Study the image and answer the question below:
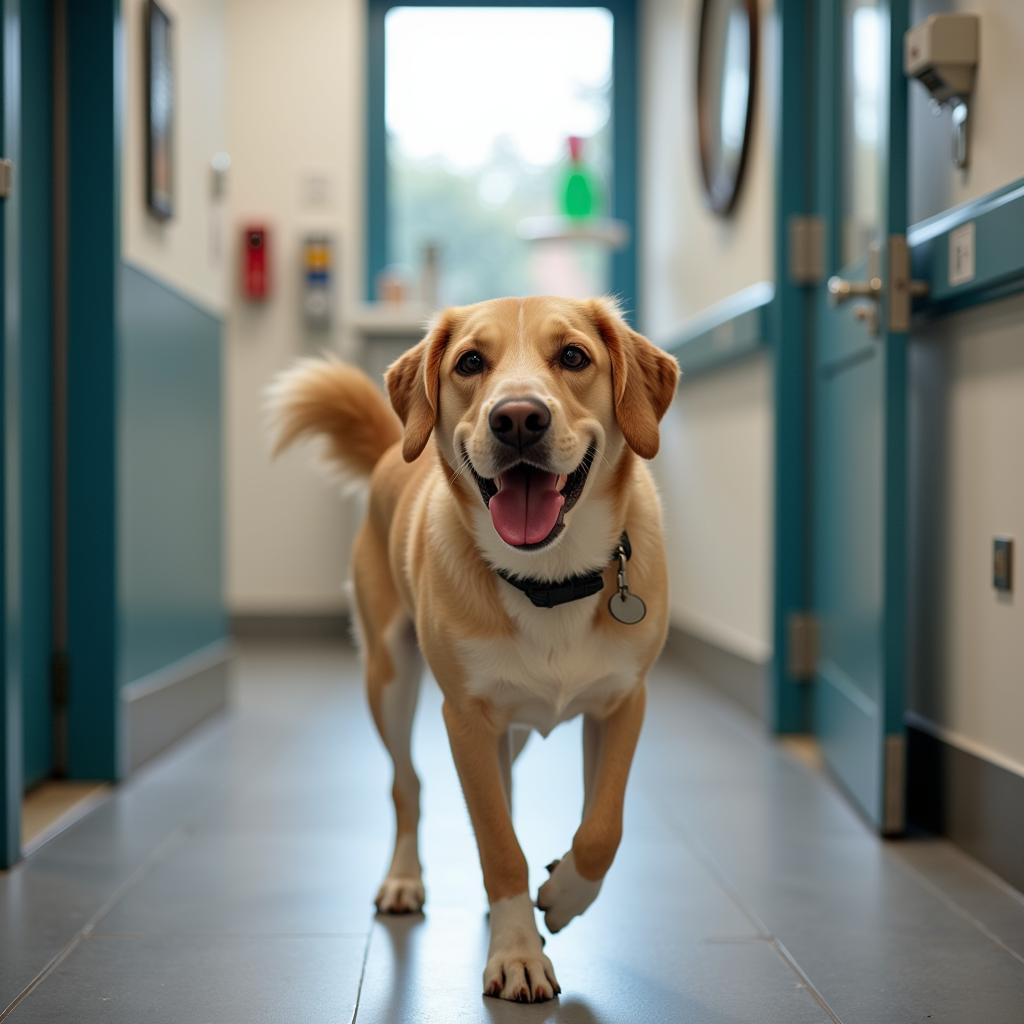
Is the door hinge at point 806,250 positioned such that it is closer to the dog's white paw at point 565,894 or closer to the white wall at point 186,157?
the white wall at point 186,157

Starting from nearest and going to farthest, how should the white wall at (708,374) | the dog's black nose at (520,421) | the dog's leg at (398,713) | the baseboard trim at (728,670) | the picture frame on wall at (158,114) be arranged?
the dog's black nose at (520,421), the dog's leg at (398,713), the picture frame on wall at (158,114), the baseboard trim at (728,670), the white wall at (708,374)

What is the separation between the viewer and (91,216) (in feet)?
9.68

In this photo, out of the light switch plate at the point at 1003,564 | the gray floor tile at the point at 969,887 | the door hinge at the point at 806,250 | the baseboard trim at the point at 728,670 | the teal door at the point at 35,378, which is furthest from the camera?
the baseboard trim at the point at 728,670

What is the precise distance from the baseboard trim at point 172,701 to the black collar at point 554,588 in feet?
5.31

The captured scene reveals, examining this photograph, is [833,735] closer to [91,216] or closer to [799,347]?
[799,347]

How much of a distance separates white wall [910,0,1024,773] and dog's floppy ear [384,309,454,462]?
984 mm

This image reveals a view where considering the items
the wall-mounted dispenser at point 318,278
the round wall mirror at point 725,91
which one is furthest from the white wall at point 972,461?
the wall-mounted dispenser at point 318,278

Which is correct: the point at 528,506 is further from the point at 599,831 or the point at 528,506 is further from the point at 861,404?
the point at 861,404

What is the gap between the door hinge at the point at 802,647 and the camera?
11.4 ft

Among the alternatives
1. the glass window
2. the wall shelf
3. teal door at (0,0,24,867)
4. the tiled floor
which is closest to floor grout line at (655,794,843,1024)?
the tiled floor

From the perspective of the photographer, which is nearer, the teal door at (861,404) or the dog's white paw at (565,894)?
the dog's white paw at (565,894)

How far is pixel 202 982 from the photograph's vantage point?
173cm

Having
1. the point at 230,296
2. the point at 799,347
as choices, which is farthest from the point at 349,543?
the point at 799,347

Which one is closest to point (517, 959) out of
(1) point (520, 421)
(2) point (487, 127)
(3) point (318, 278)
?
(1) point (520, 421)
